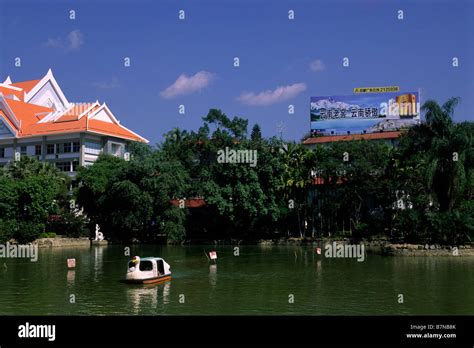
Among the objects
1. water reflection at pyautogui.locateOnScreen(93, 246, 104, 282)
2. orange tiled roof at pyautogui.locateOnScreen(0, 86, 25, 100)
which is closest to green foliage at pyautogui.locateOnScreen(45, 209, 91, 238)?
water reflection at pyautogui.locateOnScreen(93, 246, 104, 282)

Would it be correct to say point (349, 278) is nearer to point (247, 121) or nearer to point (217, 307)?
point (217, 307)

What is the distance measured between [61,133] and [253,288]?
50.2 meters

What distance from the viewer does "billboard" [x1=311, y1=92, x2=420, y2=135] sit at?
6569cm

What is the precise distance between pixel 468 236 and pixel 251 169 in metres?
22.4

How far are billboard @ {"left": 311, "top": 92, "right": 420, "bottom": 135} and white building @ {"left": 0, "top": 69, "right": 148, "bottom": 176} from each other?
2635cm

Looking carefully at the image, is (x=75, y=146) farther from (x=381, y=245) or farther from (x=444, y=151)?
(x=444, y=151)

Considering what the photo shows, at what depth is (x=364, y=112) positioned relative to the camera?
220 ft

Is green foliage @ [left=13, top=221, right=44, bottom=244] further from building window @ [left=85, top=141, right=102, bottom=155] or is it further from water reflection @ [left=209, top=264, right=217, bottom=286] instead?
water reflection @ [left=209, top=264, right=217, bottom=286]

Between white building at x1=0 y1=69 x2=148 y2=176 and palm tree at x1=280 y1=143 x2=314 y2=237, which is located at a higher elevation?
white building at x1=0 y1=69 x2=148 y2=176

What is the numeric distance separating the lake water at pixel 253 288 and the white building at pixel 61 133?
3371cm

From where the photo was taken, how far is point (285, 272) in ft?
96.0

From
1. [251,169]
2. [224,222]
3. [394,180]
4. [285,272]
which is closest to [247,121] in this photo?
[251,169]

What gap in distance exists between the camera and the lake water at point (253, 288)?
18609 mm

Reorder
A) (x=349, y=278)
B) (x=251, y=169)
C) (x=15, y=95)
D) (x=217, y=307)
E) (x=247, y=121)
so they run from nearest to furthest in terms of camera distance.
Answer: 1. (x=217, y=307)
2. (x=349, y=278)
3. (x=251, y=169)
4. (x=247, y=121)
5. (x=15, y=95)
